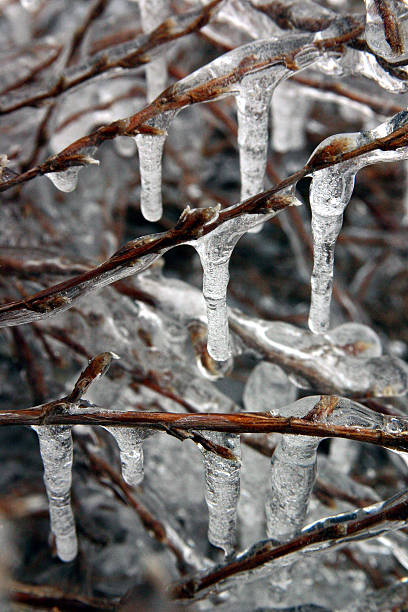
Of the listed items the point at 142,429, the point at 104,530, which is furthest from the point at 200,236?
the point at 104,530

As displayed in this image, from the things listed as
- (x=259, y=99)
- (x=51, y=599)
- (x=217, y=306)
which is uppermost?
(x=259, y=99)

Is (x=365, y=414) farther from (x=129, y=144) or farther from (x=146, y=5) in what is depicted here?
(x=129, y=144)

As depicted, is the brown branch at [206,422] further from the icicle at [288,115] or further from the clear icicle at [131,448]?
the icicle at [288,115]

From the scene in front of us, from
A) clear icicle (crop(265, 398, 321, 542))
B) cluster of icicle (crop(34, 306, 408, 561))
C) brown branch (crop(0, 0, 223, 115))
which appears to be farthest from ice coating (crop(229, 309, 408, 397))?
brown branch (crop(0, 0, 223, 115))

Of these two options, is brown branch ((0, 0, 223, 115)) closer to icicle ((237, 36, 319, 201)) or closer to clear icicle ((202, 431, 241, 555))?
icicle ((237, 36, 319, 201))

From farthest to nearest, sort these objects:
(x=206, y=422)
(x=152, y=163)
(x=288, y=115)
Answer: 1. (x=288, y=115)
2. (x=152, y=163)
3. (x=206, y=422)

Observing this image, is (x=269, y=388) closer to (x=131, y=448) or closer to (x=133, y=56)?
(x=131, y=448)

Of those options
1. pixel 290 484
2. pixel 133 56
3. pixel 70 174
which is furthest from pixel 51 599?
pixel 133 56
